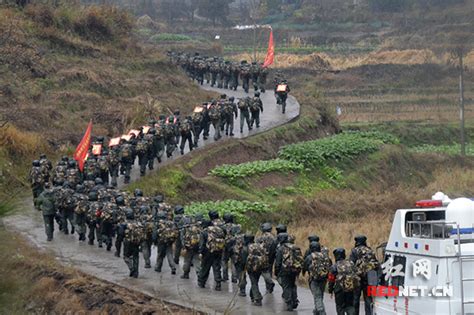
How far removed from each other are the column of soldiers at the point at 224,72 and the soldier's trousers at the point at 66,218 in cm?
1879

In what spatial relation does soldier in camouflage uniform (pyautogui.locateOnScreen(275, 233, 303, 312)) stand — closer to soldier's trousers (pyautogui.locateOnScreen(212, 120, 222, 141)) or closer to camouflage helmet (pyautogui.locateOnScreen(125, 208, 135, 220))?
camouflage helmet (pyautogui.locateOnScreen(125, 208, 135, 220))

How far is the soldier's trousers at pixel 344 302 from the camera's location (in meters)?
15.9

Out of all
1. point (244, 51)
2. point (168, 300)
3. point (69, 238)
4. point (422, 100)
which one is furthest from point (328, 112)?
point (244, 51)

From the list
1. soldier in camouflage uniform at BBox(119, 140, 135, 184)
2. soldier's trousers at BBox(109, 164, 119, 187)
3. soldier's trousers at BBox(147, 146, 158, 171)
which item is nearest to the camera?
soldier's trousers at BBox(109, 164, 119, 187)

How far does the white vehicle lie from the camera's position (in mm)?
13203

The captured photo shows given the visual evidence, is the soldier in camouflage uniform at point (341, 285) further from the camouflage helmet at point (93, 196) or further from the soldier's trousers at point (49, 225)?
the soldier's trousers at point (49, 225)

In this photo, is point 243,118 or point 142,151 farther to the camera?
point 243,118

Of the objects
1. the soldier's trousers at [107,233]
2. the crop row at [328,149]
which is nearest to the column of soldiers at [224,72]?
the crop row at [328,149]

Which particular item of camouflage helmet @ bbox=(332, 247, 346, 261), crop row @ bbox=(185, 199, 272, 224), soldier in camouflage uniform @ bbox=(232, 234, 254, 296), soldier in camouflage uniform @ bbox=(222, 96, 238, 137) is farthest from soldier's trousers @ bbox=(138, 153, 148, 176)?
camouflage helmet @ bbox=(332, 247, 346, 261)

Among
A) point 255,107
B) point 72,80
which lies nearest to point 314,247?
point 255,107

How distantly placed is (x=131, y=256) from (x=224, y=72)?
25.7 metres

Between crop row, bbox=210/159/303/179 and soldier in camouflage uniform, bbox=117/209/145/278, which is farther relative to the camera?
crop row, bbox=210/159/303/179

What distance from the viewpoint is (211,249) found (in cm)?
1877

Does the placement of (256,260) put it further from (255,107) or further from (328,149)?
(328,149)
